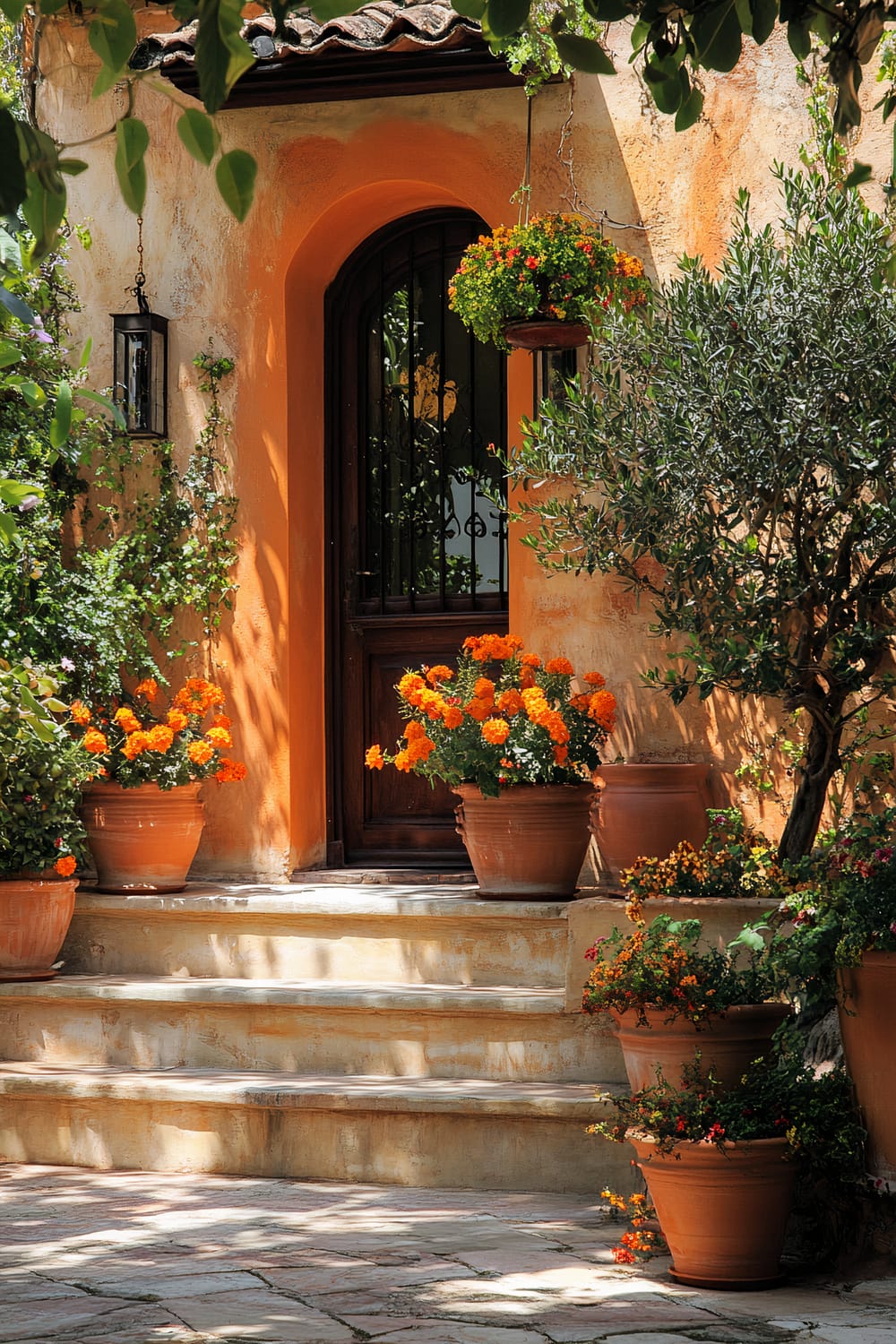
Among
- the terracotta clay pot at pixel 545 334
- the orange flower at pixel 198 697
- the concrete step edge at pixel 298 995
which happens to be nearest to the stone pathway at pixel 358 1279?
the concrete step edge at pixel 298 995

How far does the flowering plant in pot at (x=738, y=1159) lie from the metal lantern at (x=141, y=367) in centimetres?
445

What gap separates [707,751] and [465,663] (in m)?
1.13

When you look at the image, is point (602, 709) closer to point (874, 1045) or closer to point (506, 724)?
point (506, 724)

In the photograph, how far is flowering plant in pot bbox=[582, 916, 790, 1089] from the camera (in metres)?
4.64

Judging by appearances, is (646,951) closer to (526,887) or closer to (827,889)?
(827,889)

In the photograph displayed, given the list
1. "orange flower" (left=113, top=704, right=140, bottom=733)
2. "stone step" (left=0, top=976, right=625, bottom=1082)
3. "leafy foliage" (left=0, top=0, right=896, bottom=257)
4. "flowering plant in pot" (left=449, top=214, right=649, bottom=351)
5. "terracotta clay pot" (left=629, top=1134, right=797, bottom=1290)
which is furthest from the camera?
"orange flower" (left=113, top=704, right=140, bottom=733)

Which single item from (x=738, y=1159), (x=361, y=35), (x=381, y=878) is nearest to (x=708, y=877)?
(x=738, y=1159)

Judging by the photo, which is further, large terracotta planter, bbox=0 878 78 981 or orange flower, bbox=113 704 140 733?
orange flower, bbox=113 704 140 733

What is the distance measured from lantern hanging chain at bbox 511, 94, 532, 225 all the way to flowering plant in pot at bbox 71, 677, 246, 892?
2554mm

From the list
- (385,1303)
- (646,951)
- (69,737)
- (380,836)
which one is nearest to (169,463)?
(69,737)

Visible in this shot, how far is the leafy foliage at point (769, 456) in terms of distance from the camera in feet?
17.6

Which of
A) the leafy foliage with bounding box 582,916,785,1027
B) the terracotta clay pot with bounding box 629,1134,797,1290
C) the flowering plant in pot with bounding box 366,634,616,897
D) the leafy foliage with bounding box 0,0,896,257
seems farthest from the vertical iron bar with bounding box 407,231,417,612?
the leafy foliage with bounding box 0,0,896,257

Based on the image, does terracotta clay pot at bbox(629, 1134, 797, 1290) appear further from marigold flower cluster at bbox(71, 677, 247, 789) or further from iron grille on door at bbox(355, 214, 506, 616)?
iron grille on door at bbox(355, 214, 506, 616)

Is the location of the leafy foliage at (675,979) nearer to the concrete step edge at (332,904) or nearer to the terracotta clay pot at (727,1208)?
the terracotta clay pot at (727,1208)
